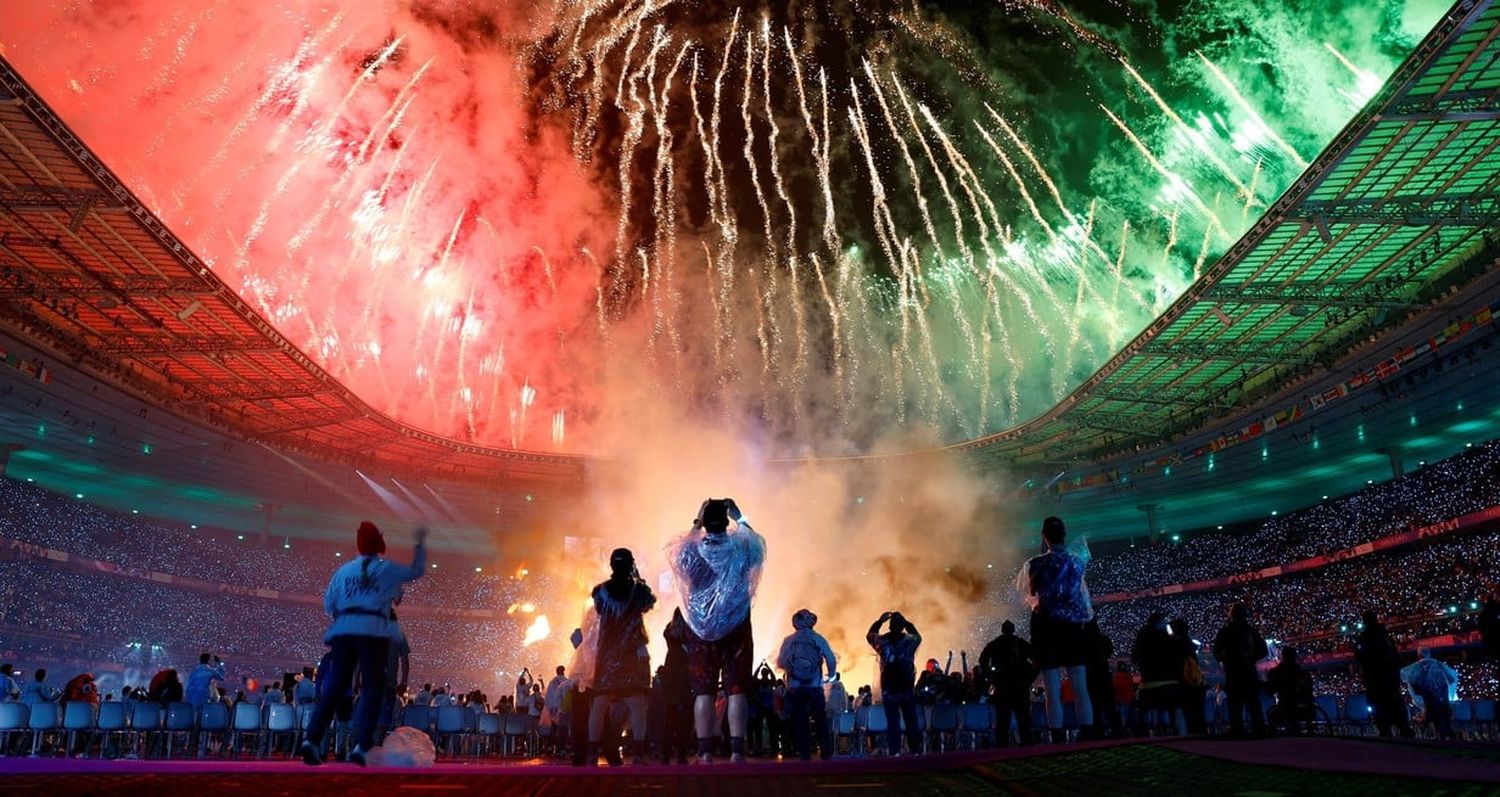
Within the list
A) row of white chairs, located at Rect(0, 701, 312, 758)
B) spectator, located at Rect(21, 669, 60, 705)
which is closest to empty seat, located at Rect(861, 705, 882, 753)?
row of white chairs, located at Rect(0, 701, 312, 758)

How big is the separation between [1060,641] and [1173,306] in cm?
1686

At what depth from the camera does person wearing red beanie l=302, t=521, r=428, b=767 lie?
5863 millimetres

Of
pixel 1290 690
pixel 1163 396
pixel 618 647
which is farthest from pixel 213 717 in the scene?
pixel 1163 396

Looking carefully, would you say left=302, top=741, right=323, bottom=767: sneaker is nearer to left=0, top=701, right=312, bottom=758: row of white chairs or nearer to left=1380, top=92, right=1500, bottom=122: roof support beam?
left=0, top=701, right=312, bottom=758: row of white chairs

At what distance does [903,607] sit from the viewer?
31.3m

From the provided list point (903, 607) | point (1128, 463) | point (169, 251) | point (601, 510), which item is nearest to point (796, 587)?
point (903, 607)

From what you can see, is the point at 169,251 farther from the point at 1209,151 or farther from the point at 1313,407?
the point at 1313,407

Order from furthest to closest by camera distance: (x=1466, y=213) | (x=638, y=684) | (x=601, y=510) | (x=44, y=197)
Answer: (x=601, y=510) → (x=1466, y=213) → (x=44, y=197) → (x=638, y=684)

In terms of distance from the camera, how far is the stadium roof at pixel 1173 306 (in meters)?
15.2

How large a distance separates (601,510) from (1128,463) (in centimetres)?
1818

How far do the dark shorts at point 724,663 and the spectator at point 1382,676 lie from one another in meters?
8.40

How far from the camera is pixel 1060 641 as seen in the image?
7383 mm

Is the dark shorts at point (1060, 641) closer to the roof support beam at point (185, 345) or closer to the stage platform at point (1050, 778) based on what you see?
the stage platform at point (1050, 778)

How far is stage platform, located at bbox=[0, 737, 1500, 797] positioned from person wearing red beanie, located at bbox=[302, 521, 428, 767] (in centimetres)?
38
